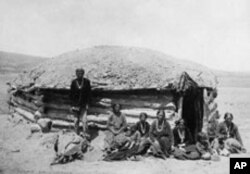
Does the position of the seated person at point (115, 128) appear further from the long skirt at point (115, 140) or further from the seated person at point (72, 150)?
the seated person at point (72, 150)

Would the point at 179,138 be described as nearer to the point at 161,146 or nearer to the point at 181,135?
the point at 181,135

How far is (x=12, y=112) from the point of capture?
50.7ft

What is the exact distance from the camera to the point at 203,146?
916cm

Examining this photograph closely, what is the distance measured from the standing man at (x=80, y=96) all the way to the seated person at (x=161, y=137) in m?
2.06

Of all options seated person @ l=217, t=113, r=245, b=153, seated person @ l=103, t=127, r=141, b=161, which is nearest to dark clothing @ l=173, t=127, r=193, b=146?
seated person @ l=217, t=113, r=245, b=153

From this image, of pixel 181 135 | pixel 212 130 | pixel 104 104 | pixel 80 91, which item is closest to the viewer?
pixel 181 135

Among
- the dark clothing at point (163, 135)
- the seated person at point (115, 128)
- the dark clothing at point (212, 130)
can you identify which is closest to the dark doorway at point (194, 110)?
the dark clothing at point (212, 130)

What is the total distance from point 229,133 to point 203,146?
125 cm

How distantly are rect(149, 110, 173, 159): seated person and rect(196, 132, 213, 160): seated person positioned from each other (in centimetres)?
74

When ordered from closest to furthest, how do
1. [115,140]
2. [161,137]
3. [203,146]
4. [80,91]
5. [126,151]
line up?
[126,151] < [115,140] < [161,137] < [203,146] < [80,91]

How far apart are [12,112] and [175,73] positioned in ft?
27.4

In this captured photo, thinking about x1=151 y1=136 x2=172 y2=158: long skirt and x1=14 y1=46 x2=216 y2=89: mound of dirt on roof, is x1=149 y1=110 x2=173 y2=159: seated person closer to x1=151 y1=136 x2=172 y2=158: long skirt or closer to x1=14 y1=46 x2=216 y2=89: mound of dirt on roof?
x1=151 y1=136 x2=172 y2=158: long skirt

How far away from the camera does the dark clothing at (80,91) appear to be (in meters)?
9.68

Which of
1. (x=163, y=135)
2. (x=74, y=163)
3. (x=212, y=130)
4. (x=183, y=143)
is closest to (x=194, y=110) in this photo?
(x=212, y=130)
